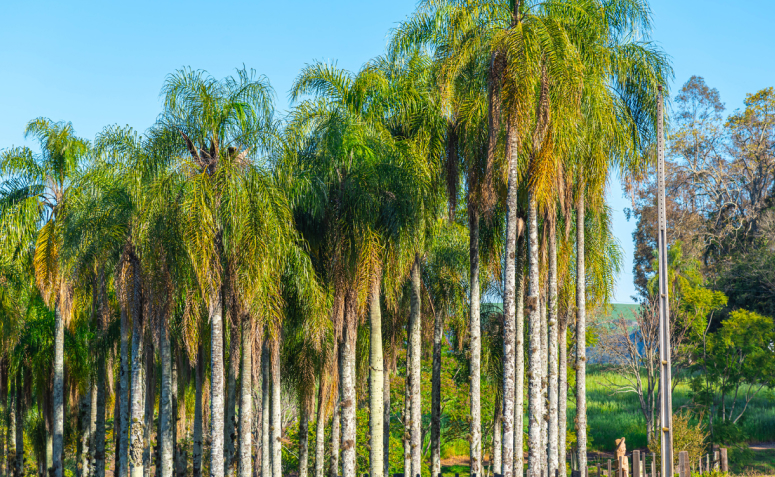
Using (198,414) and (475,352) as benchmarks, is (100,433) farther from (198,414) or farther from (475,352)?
(475,352)

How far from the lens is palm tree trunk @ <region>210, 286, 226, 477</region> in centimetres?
1550

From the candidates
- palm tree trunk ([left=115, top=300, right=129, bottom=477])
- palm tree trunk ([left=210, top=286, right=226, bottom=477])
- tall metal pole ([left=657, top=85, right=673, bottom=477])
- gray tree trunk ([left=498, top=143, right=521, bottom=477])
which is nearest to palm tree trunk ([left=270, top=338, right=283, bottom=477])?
palm tree trunk ([left=210, top=286, right=226, bottom=477])

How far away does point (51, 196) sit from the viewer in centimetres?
2228

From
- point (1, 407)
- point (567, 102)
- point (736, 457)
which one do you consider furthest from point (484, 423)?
point (1, 407)

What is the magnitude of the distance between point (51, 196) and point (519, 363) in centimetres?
1423

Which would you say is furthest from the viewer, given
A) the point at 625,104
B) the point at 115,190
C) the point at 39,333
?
the point at 39,333

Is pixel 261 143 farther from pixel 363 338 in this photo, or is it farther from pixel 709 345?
pixel 709 345

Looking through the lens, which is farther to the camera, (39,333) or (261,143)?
(39,333)

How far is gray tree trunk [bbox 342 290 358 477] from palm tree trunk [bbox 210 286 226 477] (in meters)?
2.97

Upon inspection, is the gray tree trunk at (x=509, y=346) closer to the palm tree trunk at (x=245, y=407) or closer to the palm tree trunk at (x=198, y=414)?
the palm tree trunk at (x=245, y=407)

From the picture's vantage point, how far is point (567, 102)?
53.2 feet

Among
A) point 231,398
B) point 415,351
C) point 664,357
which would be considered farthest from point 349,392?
point 664,357

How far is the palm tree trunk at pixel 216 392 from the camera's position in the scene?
50.9ft

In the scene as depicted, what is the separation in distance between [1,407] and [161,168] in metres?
22.7
